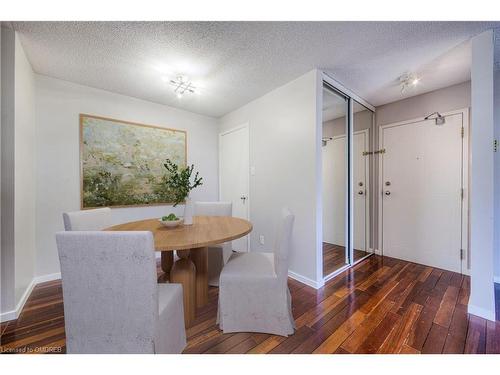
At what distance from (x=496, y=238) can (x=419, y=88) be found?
75.2 inches

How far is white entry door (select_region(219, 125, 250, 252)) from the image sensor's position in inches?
120

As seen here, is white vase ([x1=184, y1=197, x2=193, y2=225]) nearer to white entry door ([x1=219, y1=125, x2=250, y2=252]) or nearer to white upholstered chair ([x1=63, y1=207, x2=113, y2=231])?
white upholstered chair ([x1=63, y1=207, x2=113, y2=231])

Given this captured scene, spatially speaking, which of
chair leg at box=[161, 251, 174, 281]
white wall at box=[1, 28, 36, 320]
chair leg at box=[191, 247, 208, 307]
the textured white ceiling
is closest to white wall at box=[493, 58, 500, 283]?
the textured white ceiling

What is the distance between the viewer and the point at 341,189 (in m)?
3.19

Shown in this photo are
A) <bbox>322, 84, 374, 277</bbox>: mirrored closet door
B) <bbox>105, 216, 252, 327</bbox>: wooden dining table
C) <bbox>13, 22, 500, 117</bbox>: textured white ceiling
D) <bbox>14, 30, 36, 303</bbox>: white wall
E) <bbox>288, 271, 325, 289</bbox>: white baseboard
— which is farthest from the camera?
<bbox>322, 84, 374, 277</bbox>: mirrored closet door

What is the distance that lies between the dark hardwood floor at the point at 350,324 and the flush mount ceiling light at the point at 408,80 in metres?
2.25

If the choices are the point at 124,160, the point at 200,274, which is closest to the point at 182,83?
the point at 124,160

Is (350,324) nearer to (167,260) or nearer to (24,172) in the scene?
(167,260)

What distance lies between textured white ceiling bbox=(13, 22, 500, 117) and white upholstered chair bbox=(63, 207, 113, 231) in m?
1.45

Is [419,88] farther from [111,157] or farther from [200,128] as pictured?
[111,157]

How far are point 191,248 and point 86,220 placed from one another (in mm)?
Result: 1079

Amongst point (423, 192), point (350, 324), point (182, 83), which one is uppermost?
point (182, 83)
